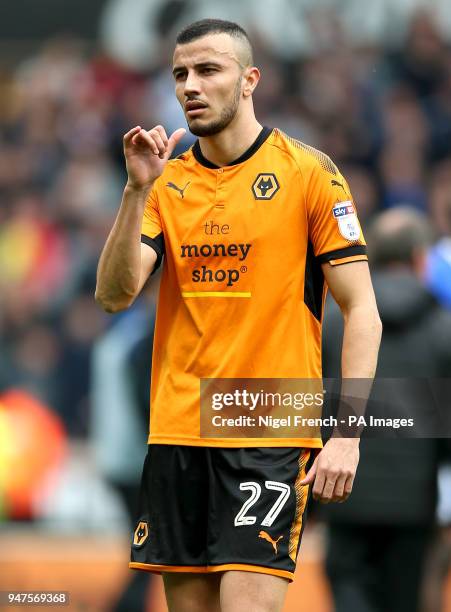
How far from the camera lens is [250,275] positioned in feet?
16.4

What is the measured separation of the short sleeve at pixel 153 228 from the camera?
5.10 m

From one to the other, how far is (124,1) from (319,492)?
10066 millimetres

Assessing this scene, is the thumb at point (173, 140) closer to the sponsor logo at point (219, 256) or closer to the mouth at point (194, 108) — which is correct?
the mouth at point (194, 108)

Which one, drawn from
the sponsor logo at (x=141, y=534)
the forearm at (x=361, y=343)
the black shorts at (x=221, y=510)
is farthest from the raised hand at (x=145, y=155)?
the sponsor logo at (x=141, y=534)

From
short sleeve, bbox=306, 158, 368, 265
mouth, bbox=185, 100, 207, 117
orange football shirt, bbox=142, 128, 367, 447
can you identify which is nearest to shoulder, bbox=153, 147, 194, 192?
orange football shirt, bbox=142, 128, 367, 447

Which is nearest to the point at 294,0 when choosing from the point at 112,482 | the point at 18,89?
the point at 18,89

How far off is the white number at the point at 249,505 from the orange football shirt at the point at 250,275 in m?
0.15

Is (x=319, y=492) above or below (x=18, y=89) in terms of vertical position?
below

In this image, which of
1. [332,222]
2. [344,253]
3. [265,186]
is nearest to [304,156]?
[265,186]

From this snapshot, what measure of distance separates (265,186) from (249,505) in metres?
1.14

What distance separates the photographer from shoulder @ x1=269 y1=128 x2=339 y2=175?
5078 millimetres

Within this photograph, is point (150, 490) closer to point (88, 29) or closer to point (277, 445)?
point (277, 445)

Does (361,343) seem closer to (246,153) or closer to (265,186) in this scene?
(265,186)

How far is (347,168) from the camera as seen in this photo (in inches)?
486
